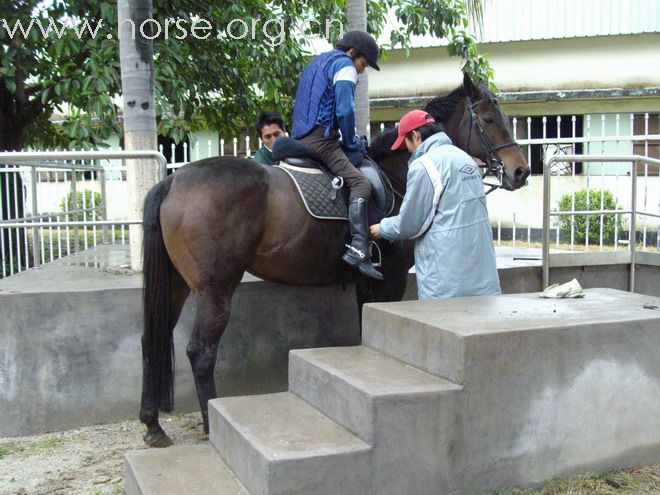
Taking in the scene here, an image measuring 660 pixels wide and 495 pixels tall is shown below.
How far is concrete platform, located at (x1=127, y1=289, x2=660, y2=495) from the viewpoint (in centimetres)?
296

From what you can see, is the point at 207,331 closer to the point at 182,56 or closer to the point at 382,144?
the point at 382,144

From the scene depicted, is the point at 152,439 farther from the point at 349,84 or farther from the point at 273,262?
the point at 349,84

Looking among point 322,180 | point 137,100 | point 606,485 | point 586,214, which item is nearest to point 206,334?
point 322,180

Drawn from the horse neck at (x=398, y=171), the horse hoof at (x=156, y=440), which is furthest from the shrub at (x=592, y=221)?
the horse hoof at (x=156, y=440)

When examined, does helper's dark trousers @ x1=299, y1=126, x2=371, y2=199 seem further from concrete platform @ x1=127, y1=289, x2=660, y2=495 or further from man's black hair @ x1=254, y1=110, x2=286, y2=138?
man's black hair @ x1=254, y1=110, x2=286, y2=138

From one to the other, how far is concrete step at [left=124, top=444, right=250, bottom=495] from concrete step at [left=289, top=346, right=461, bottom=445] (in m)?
0.57

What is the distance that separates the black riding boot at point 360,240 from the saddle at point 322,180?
14 centimetres

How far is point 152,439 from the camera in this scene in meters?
4.37

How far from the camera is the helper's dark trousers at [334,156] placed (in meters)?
4.64

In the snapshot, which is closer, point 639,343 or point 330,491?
point 330,491

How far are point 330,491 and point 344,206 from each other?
2.22 m

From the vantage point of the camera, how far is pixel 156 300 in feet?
14.0

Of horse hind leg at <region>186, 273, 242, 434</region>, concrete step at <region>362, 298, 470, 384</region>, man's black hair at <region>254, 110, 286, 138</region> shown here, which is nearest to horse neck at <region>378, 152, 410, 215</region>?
concrete step at <region>362, 298, 470, 384</region>

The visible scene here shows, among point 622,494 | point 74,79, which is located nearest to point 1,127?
point 74,79
